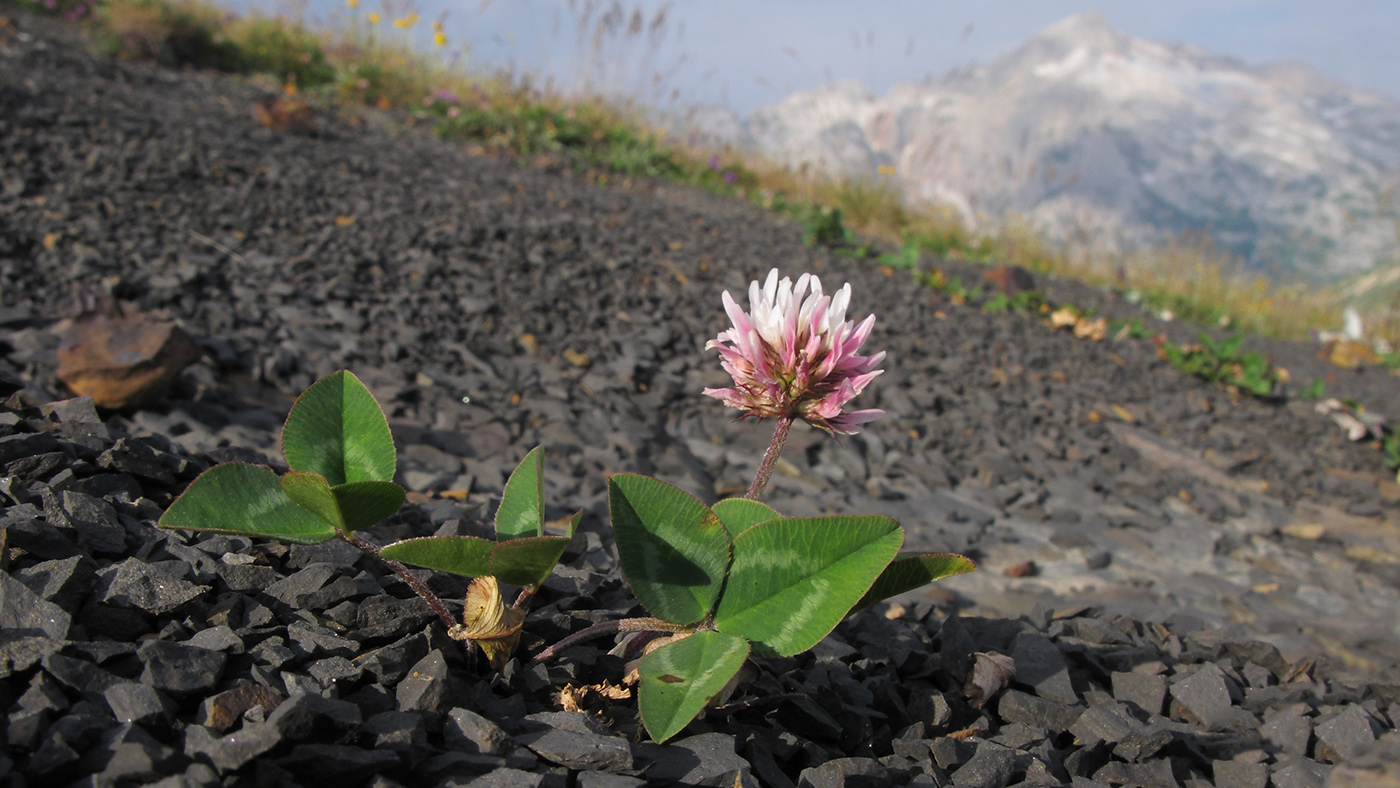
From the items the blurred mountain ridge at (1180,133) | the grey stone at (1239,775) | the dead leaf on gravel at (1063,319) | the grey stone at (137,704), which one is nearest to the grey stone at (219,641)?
the grey stone at (137,704)

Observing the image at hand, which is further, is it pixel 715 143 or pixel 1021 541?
→ pixel 715 143

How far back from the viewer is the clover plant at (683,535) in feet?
3.31

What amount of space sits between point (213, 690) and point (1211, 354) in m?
5.75

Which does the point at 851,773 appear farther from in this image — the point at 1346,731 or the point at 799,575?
the point at 1346,731

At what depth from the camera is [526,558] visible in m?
1.02

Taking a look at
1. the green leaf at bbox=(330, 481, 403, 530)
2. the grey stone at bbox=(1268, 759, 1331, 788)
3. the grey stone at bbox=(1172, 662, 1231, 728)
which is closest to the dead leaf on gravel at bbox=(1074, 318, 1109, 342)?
the grey stone at bbox=(1172, 662, 1231, 728)

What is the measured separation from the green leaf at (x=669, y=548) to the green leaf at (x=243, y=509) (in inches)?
17.4

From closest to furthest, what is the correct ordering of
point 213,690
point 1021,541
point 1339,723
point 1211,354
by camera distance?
1. point 213,690
2. point 1339,723
3. point 1021,541
4. point 1211,354

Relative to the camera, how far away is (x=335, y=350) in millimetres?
2975

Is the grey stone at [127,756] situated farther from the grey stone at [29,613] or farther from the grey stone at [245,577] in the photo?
the grey stone at [245,577]

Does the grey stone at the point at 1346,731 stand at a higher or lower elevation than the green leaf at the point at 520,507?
lower

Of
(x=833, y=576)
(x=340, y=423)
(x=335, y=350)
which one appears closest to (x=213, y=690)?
(x=340, y=423)

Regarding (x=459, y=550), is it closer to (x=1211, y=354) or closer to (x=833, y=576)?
(x=833, y=576)

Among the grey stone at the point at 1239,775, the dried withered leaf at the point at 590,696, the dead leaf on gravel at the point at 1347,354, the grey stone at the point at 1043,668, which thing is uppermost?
the dried withered leaf at the point at 590,696
